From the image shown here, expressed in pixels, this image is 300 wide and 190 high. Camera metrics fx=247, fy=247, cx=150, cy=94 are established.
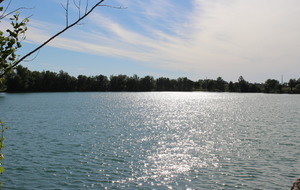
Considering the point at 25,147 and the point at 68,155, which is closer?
the point at 68,155

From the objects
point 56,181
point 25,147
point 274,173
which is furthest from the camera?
point 25,147

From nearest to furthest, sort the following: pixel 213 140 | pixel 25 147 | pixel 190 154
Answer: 1. pixel 190 154
2. pixel 25 147
3. pixel 213 140

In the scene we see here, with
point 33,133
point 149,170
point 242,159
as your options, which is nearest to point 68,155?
point 149,170

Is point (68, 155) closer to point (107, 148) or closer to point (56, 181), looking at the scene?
point (107, 148)

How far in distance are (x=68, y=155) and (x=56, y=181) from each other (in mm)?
6552

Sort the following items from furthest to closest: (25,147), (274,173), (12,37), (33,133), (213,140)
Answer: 1. (33,133)
2. (213,140)
3. (25,147)
4. (274,173)
5. (12,37)

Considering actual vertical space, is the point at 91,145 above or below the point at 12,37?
below

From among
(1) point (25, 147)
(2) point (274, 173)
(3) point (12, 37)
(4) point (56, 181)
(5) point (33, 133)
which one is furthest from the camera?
(5) point (33, 133)

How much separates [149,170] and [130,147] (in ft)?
25.7

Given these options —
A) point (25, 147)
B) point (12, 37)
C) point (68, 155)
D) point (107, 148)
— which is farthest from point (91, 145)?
point (12, 37)

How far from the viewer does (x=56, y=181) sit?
17.4 metres

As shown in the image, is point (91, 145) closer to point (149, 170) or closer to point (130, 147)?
point (130, 147)

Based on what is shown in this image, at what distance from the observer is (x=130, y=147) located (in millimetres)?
27328

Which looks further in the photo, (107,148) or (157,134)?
(157,134)
